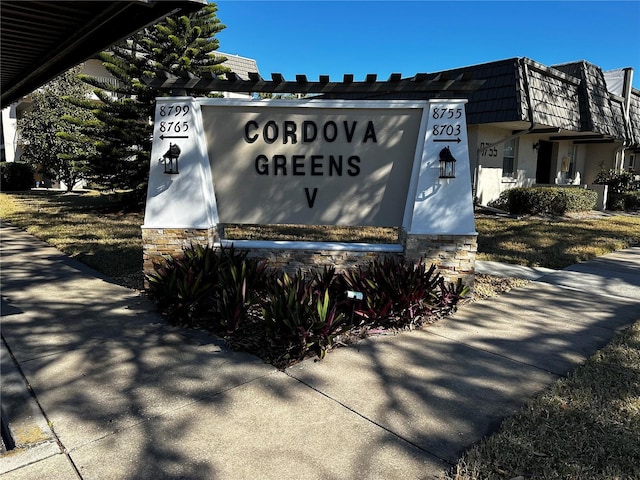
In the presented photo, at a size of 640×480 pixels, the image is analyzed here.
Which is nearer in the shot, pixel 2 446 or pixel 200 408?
pixel 2 446

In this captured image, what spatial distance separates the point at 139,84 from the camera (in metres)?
12.6

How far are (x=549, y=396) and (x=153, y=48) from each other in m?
13.8

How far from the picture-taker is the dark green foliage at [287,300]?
398 centimetres

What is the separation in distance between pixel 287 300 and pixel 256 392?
A: 104 cm

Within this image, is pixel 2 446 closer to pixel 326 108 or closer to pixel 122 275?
pixel 122 275

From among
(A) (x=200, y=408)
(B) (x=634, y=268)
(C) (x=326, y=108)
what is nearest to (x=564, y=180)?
(B) (x=634, y=268)

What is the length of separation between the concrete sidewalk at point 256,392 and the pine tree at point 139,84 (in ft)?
29.4

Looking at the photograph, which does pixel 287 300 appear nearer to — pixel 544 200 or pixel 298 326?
pixel 298 326

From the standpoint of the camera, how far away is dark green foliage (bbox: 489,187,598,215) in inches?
542

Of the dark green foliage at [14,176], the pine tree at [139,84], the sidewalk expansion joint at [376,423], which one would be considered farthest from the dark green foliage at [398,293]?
the dark green foliage at [14,176]

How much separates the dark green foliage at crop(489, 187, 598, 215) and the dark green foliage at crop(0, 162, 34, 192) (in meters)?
24.9

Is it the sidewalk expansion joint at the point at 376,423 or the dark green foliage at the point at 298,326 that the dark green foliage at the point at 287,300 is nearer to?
the dark green foliage at the point at 298,326

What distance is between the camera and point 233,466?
2486mm

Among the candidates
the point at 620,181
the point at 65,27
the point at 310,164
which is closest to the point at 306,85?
the point at 310,164
